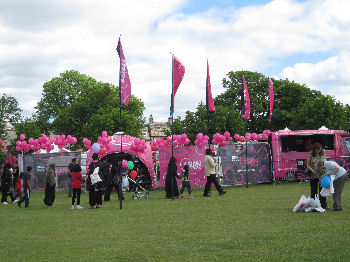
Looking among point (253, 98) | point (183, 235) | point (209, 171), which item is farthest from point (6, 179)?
point (253, 98)

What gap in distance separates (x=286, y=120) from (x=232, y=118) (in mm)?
9885

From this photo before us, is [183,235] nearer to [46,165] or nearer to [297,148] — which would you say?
[297,148]

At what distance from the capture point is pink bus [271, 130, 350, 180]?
90.0 feet

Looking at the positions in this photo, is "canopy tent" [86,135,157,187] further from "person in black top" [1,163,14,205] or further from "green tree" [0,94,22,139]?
"green tree" [0,94,22,139]

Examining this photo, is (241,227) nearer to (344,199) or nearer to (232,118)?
(344,199)

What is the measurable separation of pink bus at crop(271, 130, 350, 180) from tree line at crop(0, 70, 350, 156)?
58.6ft

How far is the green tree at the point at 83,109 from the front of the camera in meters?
56.1

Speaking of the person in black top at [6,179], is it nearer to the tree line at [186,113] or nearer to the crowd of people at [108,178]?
the crowd of people at [108,178]

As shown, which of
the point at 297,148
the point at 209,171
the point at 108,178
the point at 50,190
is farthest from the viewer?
the point at 297,148

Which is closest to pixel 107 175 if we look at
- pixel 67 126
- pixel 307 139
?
pixel 307 139

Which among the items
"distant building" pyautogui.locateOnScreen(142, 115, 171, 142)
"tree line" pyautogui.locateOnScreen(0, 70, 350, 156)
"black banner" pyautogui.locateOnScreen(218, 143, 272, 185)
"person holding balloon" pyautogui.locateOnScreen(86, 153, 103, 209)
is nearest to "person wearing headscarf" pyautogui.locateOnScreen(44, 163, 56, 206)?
"person holding balloon" pyautogui.locateOnScreen(86, 153, 103, 209)

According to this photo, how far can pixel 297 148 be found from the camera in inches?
1117

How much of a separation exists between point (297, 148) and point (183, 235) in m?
20.0

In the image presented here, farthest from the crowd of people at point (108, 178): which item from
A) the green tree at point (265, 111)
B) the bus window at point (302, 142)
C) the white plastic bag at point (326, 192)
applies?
the green tree at point (265, 111)
